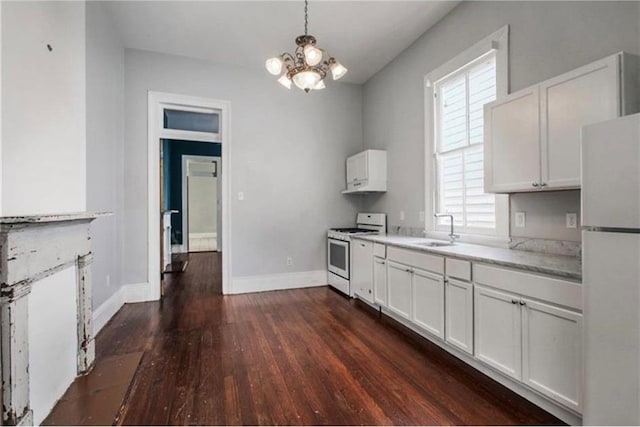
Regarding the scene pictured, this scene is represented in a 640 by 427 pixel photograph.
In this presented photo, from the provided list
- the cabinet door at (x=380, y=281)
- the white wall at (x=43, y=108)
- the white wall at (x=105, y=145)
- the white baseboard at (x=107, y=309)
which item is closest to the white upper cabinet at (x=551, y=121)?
the cabinet door at (x=380, y=281)

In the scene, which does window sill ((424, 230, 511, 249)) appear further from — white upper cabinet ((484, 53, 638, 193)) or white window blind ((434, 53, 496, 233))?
white upper cabinet ((484, 53, 638, 193))

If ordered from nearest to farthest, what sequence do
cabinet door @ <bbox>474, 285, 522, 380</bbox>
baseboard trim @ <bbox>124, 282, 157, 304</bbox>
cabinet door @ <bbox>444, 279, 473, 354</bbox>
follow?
cabinet door @ <bbox>474, 285, 522, 380</bbox>
cabinet door @ <bbox>444, 279, 473, 354</bbox>
baseboard trim @ <bbox>124, 282, 157, 304</bbox>

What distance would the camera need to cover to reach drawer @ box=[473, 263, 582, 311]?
1594mm

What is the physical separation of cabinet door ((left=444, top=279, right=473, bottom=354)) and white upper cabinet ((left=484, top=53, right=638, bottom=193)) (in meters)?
0.80

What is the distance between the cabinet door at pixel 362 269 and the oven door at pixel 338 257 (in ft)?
0.47

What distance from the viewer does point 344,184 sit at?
4.91m

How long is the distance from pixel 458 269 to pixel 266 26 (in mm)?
3220

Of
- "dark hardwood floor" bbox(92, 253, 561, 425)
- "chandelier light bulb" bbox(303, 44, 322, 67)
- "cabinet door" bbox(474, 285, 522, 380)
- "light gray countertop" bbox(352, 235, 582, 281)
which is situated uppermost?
"chandelier light bulb" bbox(303, 44, 322, 67)

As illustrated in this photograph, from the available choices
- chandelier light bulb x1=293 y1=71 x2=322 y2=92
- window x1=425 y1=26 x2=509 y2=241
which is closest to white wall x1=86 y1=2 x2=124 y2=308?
chandelier light bulb x1=293 y1=71 x2=322 y2=92

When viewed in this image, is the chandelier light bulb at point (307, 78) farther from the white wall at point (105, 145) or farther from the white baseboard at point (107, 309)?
the white baseboard at point (107, 309)

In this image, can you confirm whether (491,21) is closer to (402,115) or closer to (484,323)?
(402,115)

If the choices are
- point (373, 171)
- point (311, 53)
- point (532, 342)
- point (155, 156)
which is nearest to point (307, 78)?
point (311, 53)

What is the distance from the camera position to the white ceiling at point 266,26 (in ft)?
10.1

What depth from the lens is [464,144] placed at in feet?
10.1
